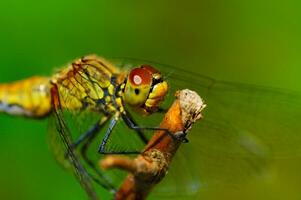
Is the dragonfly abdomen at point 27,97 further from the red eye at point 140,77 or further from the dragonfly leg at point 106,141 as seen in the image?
the red eye at point 140,77

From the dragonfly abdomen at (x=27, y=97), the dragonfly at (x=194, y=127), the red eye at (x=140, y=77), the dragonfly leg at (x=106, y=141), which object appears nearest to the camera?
the red eye at (x=140, y=77)

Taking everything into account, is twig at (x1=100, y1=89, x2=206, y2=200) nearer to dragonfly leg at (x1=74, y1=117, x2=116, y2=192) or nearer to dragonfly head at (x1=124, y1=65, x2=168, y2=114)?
dragonfly head at (x1=124, y1=65, x2=168, y2=114)

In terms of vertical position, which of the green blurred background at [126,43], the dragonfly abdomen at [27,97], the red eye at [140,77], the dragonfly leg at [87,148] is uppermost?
the red eye at [140,77]

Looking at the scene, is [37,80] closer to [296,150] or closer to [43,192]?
[43,192]

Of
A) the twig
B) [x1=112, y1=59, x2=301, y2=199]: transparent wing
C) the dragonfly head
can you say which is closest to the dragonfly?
[x1=112, y1=59, x2=301, y2=199]: transparent wing

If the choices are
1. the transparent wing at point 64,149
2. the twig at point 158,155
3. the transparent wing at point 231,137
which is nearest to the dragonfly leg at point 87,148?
the transparent wing at point 64,149
